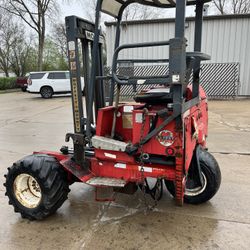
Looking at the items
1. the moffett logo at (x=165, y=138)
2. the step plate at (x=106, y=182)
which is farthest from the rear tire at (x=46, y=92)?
the moffett logo at (x=165, y=138)

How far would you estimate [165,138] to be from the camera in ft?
8.66

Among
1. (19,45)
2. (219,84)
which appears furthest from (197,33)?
(19,45)

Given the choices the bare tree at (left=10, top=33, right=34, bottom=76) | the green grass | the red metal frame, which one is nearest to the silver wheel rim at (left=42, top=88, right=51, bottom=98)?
the green grass

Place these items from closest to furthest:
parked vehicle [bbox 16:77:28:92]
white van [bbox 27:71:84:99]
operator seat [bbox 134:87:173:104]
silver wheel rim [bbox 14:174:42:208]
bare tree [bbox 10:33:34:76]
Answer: operator seat [bbox 134:87:173:104]
silver wheel rim [bbox 14:174:42:208]
white van [bbox 27:71:84:99]
parked vehicle [bbox 16:77:28:92]
bare tree [bbox 10:33:34:76]

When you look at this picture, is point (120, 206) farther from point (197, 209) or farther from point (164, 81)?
point (164, 81)

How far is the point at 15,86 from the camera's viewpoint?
26.7m

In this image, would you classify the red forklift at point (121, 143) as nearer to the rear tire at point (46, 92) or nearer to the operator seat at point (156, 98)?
the operator seat at point (156, 98)

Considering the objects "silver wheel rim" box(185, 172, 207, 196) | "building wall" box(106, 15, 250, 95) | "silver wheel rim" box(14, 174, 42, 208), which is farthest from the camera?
"building wall" box(106, 15, 250, 95)

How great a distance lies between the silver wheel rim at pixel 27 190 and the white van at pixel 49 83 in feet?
47.1

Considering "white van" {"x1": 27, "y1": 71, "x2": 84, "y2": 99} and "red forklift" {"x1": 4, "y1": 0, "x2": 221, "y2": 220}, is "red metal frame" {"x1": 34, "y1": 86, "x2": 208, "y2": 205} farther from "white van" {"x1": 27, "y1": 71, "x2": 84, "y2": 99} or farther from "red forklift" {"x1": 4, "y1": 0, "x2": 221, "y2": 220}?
"white van" {"x1": 27, "y1": 71, "x2": 84, "y2": 99}

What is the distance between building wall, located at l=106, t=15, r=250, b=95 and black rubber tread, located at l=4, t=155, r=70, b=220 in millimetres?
10697

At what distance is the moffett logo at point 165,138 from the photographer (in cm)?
261

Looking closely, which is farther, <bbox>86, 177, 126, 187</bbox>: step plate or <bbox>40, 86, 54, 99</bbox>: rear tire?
<bbox>40, 86, 54, 99</bbox>: rear tire

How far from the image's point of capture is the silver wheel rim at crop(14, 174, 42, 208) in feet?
10.2
